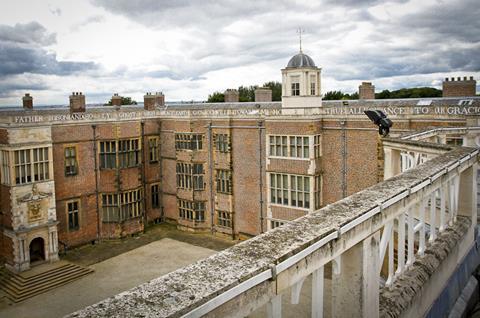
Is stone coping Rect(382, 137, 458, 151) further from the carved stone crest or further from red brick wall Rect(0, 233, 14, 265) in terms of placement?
red brick wall Rect(0, 233, 14, 265)

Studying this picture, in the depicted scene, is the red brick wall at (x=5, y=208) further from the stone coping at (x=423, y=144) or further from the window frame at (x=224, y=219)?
the stone coping at (x=423, y=144)

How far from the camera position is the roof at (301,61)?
2208cm

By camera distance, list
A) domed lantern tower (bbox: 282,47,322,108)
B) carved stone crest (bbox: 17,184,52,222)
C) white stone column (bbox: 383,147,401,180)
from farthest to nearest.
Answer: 1. domed lantern tower (bbox: 282,47,322,108)
2. carved stone crest (bbox: 17,184,52,222)
3. white stone column (bbox: 383,147,401,180)

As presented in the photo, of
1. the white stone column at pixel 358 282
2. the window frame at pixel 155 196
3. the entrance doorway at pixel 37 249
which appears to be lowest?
the entrance doorway at pixel 37 249

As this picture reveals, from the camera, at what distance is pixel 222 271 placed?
2369 millimetres

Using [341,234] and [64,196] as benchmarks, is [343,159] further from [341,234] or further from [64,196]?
[341,234]

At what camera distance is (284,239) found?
2.79 metres

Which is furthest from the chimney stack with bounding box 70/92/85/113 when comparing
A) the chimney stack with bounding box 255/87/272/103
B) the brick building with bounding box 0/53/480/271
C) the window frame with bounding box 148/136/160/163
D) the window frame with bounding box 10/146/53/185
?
the chimney stack with bounding box 255/87/272/103

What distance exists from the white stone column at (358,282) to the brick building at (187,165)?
47.6 ft

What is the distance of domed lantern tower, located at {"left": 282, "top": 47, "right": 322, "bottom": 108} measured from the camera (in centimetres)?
2205

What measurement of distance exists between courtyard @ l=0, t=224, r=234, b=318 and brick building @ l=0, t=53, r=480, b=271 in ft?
3.06

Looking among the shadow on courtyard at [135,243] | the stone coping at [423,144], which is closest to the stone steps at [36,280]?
the shadow on courtyard at [135,243]

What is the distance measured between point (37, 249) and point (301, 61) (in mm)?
17112

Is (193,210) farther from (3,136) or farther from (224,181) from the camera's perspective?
(3,136)
